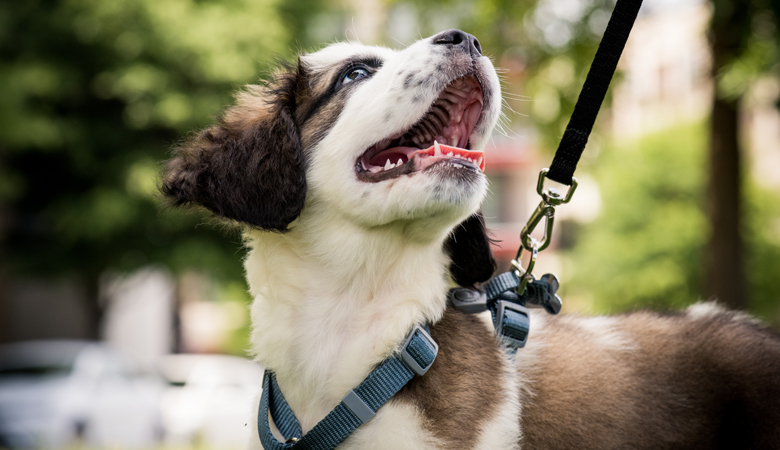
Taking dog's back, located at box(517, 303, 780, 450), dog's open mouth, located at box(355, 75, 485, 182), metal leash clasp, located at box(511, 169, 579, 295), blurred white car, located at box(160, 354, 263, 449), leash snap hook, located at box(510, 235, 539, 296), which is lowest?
blurred white car, located at box(160, 354, 263, 449)

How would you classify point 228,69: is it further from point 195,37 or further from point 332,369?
point 332,369

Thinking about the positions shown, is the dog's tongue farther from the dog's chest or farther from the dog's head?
the dog's chest

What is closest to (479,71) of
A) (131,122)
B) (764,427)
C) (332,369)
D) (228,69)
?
(332,369)

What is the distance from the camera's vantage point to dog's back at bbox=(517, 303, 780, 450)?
2736 mm

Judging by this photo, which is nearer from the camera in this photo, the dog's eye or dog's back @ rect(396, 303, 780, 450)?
dog's back @ rect(396, 303, 780, 450)

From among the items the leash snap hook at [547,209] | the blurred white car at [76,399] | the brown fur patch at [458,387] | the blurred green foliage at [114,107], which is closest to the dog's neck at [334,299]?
the brown fur patch at [458,387]

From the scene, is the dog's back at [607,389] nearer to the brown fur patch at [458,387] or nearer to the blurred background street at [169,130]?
the brown fur patch at [458,387]

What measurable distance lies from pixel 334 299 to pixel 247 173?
1.99ft

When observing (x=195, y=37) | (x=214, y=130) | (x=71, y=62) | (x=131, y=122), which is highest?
(x=214, y=130)

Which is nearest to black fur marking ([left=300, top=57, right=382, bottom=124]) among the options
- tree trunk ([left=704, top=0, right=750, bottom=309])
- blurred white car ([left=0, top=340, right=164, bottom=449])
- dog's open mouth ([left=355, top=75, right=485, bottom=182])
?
dog's open mouth ([left=355, top=75, right=485, bottom=182])

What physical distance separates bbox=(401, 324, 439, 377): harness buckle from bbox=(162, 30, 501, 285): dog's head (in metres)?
0.41

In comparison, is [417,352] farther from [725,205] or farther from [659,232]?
[659,232]

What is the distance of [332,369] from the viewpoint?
8.93 feet

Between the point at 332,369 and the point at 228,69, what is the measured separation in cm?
1283
